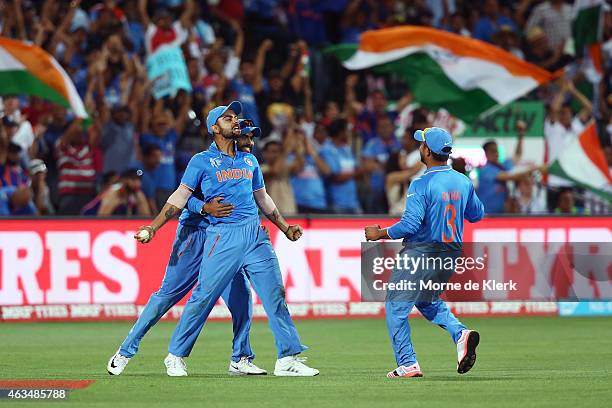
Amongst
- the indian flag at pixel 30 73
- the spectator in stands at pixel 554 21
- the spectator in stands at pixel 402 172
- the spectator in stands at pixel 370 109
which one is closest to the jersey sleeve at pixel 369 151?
the spectator in stands at pixel 370 109

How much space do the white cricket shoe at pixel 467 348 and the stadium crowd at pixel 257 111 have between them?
25.0 feet

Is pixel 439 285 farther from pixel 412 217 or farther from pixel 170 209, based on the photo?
pixel 170 209

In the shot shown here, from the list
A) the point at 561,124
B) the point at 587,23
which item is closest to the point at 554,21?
the point at 587,23

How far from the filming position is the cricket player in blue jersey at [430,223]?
36.6ft

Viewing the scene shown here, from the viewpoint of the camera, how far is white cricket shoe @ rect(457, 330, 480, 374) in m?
10.9

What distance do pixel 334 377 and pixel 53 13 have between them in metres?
12.9

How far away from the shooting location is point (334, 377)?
1161 cm

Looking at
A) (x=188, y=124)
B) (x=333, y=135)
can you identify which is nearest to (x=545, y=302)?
(x=333, y=135)

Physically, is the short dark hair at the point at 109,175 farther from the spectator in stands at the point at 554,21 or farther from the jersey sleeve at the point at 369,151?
the spectator in stands at the point at 554,21

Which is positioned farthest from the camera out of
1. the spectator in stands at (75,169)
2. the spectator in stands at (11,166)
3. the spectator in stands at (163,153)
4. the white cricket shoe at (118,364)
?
the spectator in stands at (163,153)

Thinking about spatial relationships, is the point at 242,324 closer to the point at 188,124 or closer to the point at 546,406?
the point at 546,406

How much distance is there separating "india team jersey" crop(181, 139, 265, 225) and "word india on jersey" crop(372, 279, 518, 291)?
4.80ft

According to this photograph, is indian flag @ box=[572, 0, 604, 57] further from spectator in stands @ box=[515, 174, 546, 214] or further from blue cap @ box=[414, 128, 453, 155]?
blue cap @ box=[414, 128, 453, 155]

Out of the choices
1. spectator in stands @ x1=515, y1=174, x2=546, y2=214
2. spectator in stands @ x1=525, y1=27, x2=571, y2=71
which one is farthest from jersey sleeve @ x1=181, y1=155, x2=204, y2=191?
spectator in stands @ x1=525, y1=27, x2=571, y2=71
